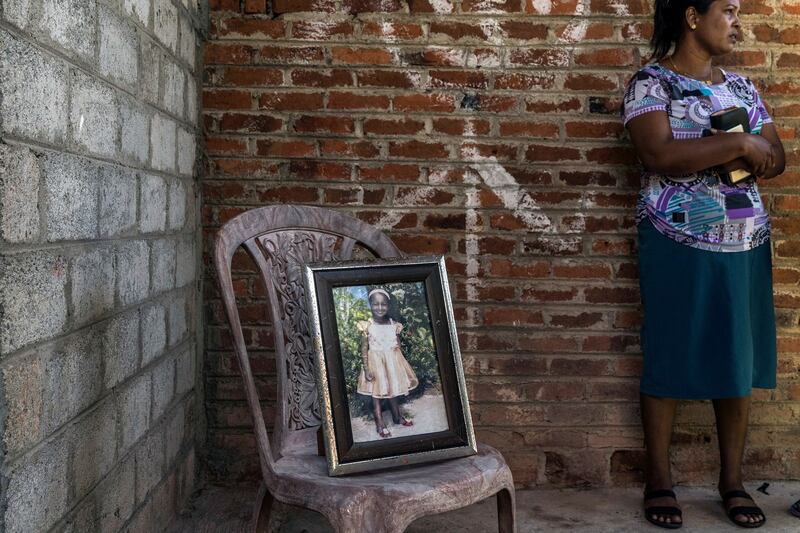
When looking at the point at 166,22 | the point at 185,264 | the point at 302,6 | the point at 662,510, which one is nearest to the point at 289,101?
the point at 302,6

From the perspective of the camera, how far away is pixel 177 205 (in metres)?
2.57

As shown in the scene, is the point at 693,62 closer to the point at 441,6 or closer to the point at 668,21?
the point at 668,21

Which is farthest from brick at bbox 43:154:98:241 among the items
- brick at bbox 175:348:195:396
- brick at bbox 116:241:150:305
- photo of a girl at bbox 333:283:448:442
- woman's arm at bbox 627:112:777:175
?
woman's arm at bbox 627:112:777:175

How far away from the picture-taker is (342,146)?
9.58 feet

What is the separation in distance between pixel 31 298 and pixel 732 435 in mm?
2390

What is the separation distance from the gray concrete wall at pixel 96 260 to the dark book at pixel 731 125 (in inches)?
71.9

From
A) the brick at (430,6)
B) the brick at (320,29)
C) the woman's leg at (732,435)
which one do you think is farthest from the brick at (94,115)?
the woman's leg at (732,435)

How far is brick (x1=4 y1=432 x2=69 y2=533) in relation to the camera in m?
1.36

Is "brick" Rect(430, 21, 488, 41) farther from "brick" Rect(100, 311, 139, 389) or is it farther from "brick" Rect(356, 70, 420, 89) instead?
"brick" Rect(100, 311, 139, 389)

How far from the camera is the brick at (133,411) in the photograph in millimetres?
2008

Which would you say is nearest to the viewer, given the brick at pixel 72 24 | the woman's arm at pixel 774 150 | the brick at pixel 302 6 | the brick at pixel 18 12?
the brick at pixel 18 12

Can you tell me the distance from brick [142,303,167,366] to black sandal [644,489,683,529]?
5.74ft

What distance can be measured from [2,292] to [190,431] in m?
1.57

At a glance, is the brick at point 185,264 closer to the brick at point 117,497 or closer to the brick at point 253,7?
the brick at point 117,497
